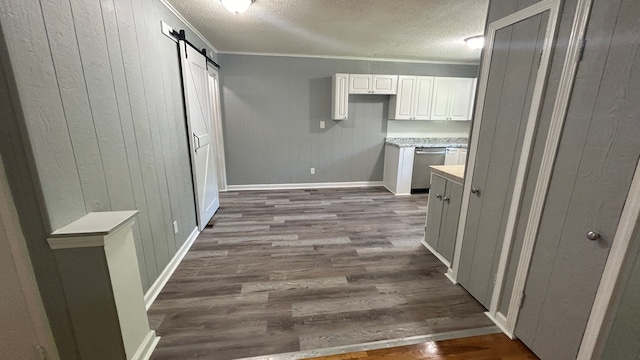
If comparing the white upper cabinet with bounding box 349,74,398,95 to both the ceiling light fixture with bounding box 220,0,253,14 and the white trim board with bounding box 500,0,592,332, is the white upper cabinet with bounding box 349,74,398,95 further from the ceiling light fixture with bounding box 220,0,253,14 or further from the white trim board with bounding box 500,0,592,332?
the white trim board with bounding box 500,0,592,332

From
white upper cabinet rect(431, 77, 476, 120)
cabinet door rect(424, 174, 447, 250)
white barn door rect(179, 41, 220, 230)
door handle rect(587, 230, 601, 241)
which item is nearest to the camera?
door handle rect(587, 230, 601, 241)

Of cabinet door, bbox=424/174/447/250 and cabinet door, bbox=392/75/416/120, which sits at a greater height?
cabinet door, bbox=392/75/416/120

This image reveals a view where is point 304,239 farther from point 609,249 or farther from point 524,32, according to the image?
point 524,32

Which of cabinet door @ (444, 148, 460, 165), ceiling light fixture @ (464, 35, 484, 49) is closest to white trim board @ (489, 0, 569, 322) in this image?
ceiling light fixture @ (464, 35, 484, 49)

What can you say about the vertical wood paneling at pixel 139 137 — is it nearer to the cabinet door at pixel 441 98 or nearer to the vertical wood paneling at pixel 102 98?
the vertical wood paneling at pixel 102 98

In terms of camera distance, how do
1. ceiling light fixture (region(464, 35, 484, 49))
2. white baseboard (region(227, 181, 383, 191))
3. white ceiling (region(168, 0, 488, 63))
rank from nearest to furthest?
white ceiling (region(168, 0, 488, 63)) → ceiling light fixture (region(464, 35, 484, 49)) → white baseboard (region(227, 181, 383, 191))

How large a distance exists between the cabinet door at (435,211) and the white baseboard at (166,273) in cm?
256

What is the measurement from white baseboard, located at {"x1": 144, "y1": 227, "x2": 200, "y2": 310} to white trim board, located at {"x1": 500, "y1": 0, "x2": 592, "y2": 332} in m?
2.41

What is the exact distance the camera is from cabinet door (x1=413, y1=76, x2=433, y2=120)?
4.59 metres

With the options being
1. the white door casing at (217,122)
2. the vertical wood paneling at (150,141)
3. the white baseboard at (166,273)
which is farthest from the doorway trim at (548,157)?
the white door casing at (217,122)

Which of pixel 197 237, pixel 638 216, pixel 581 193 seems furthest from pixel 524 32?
pixel 197 237

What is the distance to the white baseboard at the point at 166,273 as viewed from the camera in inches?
75.3

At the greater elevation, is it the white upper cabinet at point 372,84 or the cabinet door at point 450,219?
the white upper cabinet at point 372,84

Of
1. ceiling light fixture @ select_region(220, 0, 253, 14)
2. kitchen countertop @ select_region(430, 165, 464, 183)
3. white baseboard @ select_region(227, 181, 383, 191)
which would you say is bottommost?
white baseboard @ select_region(227, 181, 383, 191)
